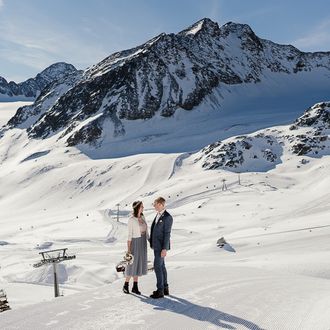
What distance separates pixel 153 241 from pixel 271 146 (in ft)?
248

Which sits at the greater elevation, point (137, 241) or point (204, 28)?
point (204, 28)

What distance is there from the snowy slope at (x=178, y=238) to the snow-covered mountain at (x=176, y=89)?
1095 cm

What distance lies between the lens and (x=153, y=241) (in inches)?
353

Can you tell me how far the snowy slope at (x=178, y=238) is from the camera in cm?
786

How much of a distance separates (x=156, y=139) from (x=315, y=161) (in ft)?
136

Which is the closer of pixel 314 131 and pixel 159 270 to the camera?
pixel 159 270

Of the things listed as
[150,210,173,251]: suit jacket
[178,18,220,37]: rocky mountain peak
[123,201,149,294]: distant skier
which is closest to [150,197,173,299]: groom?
[150,210,173,251]: suit jacket

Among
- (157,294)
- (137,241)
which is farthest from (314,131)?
(157,294)

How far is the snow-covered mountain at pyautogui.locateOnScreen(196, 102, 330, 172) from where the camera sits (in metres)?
76.1

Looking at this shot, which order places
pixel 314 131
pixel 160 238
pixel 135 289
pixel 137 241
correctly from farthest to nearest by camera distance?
→ 1. pixel 314 131
2. pixel 135 289
3. pixel 137 241
4. pixel 160 238

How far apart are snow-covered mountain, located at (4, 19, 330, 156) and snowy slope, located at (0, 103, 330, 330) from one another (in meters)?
10.9

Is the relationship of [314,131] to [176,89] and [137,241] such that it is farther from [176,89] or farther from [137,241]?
[137,241]

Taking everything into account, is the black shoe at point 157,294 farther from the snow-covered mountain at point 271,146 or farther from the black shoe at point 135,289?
the snow-covered mountain at point 271,146

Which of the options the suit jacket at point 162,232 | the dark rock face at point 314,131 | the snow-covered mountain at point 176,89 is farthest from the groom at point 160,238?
the snow-covered mountain at point 176,89
